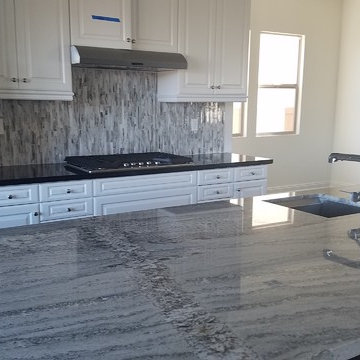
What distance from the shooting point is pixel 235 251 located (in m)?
1.46

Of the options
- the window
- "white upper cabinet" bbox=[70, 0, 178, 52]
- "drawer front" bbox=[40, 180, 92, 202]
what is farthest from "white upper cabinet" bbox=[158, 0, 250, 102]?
the window

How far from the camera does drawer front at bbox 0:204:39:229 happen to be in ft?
9.26

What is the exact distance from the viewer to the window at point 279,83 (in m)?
6.46

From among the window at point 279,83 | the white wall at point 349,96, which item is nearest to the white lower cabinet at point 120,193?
the window at point 279,83

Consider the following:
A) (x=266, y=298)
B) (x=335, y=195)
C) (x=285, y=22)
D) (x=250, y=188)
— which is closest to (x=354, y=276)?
(x=266, y=298)

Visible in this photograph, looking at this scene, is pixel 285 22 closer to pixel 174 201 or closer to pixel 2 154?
pixel 174 201

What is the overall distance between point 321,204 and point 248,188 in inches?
63.6

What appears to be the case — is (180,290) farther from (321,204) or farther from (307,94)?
(307,94)

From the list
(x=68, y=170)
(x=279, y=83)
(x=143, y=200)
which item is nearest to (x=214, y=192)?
(x=143, y=200)

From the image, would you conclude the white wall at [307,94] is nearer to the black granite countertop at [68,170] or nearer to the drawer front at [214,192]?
the black granite countertop at [68,170]

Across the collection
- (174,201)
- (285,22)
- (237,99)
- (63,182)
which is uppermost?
(285,22)

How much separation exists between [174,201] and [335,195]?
1.45m

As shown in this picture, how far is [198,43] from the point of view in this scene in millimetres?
3859

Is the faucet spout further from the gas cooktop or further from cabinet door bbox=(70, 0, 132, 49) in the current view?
cabinet door bbox=(70, 0, 132, 49)
